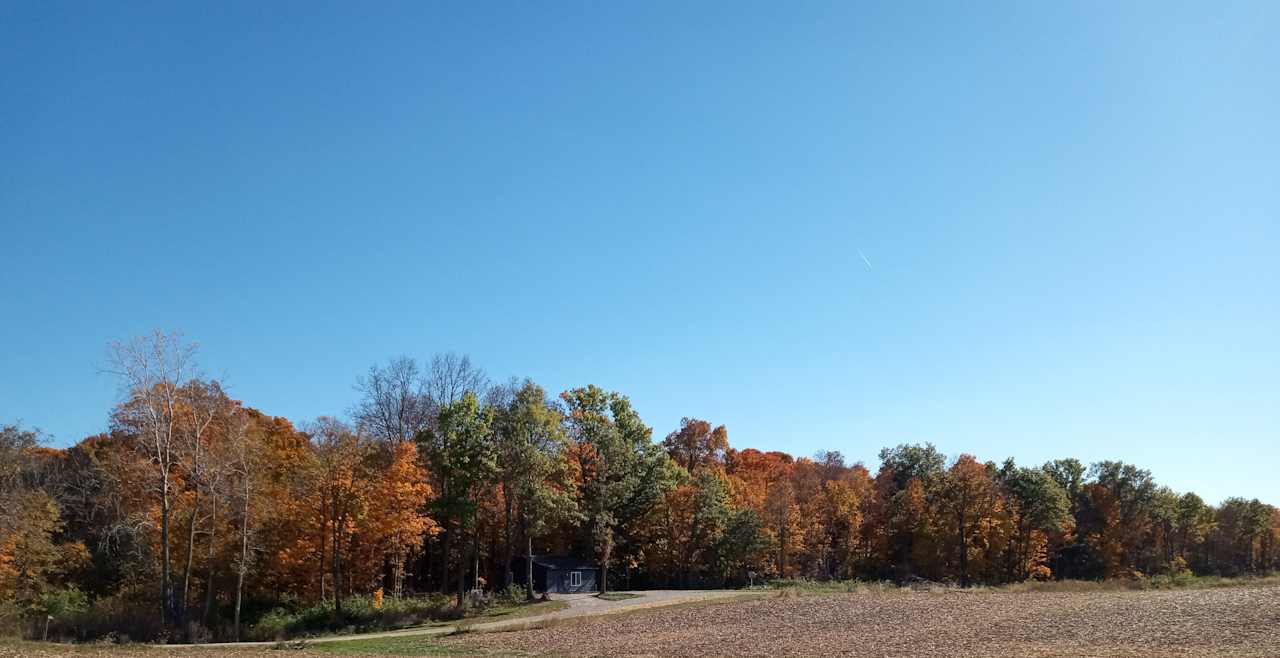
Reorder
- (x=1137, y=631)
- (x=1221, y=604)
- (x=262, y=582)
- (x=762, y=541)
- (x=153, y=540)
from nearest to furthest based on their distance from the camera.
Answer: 1. (x=1137, y=631)
2. (x=1221, y=604)
3. (x=153, y=540)
4. (x=262, y=582)
5. (x=762, y=541)

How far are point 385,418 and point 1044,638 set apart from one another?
162 feet

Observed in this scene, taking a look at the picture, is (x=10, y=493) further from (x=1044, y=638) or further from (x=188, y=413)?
(x=1044, y=638)

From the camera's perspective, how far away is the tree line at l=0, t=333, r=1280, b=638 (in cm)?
4697

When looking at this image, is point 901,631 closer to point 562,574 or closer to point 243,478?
point 243,478

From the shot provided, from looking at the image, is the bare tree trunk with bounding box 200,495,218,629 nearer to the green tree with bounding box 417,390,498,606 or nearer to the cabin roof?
the green tree with bounding box 417,390,498,606

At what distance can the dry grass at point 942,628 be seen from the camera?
25750 millimetres

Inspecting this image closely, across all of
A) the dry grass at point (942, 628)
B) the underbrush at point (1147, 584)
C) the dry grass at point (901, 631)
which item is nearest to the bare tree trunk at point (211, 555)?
the dry grass at point (901, 631)

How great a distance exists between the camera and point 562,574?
218 feet

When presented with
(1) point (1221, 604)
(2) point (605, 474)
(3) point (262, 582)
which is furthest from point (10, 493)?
(1) point (1221, 604)

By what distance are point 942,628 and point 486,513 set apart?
38.5 m

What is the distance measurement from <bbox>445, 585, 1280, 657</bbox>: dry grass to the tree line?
53.6ft

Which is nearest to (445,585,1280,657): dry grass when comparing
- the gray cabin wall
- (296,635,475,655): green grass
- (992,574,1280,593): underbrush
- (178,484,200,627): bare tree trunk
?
(296,635,475,655): green grass

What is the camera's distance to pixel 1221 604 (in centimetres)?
3338

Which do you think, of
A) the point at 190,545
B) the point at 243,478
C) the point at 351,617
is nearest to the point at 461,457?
the point at 351,617
